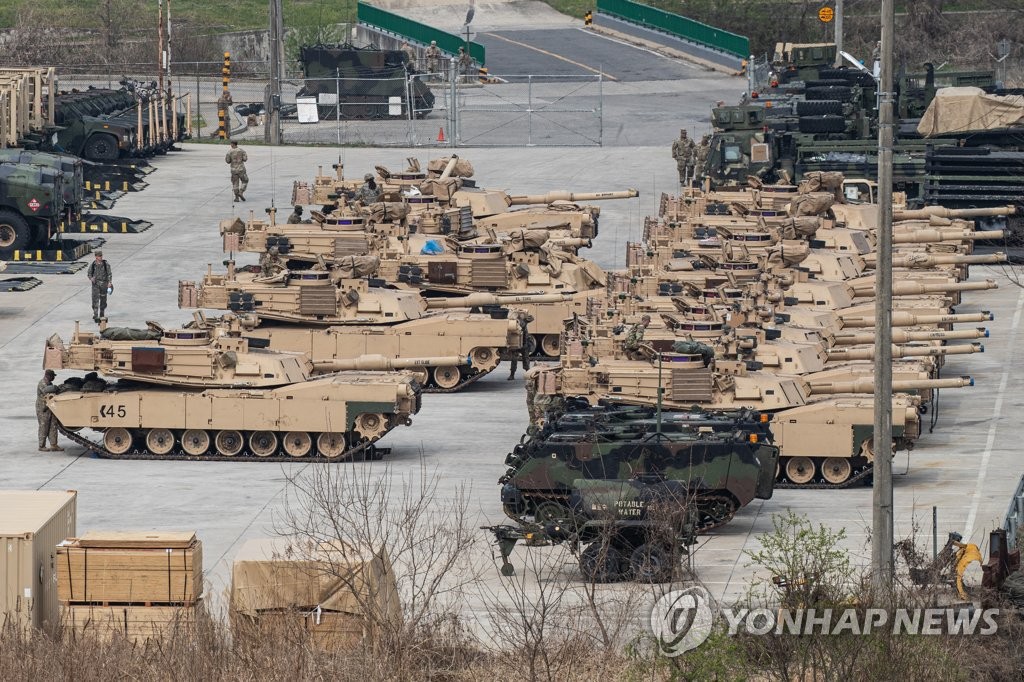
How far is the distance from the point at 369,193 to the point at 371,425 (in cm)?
1688

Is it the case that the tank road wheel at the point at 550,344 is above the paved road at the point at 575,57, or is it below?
below

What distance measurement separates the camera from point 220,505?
103ft

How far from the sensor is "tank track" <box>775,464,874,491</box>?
3334 cm

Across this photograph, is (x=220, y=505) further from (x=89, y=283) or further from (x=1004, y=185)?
(x=1004, y=185)

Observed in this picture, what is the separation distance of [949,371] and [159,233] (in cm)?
2358

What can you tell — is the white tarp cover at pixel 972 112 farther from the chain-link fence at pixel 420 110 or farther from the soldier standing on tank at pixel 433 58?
the soldier standing on tank at pixel 433 58

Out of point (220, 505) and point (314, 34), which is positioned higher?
point (314, 34)

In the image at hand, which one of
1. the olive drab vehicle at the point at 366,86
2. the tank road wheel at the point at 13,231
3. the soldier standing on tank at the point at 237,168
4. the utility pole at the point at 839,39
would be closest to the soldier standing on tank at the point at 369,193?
the soldier standing on tank at the point at 237,168

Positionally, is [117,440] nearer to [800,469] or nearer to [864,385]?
[800,469]

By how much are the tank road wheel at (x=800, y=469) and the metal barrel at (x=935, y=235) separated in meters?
14.9

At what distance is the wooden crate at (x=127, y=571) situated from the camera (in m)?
23.0

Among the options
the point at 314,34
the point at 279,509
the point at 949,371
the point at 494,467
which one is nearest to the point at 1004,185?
the point at 949,371

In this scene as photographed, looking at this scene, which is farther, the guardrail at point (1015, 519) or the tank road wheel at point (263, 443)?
the tank road wheel at point (263, 443)

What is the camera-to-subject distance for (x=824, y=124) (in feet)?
211
